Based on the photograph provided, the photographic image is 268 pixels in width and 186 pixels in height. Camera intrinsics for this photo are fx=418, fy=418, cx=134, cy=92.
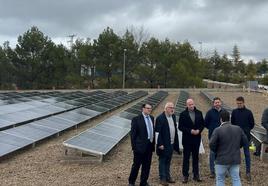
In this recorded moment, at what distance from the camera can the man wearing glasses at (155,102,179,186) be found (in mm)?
8766

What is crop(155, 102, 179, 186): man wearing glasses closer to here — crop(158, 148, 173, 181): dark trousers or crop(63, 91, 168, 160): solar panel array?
crop(158, 148, 173, 181): dark trousers

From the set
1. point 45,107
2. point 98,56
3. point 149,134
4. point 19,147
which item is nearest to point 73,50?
point 98,56

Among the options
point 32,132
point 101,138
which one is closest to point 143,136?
point 101,138

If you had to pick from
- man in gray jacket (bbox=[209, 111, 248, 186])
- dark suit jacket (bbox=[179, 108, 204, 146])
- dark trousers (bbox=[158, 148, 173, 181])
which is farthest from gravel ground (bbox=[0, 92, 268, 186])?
man in gray jacket (bbox=[209, 111, 248, 186])

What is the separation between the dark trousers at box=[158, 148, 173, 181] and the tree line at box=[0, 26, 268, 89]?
5320cm

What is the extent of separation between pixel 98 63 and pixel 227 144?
5827 cm

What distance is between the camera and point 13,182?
9398 millimetres

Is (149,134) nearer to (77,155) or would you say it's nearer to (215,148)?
(215,148)

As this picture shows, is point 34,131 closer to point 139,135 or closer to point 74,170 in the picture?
point 74,170

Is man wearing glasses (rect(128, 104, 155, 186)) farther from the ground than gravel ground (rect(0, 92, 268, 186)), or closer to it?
farther from the ground

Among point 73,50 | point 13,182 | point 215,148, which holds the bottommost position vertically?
point 13,182

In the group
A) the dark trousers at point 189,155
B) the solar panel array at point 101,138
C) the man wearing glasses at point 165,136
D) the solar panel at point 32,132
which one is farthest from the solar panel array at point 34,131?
the dark trousers at point 189,155

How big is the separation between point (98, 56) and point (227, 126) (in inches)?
2325

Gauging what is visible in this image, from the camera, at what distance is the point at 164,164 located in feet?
30.0
